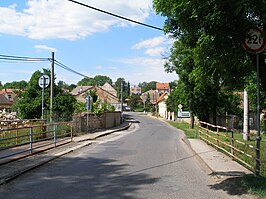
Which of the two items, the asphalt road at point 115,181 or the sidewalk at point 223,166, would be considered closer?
the asphalt road at point 115,181

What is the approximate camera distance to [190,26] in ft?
24.6

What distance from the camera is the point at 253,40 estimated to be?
721 cm

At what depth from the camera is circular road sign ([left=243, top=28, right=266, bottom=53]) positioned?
7.16m

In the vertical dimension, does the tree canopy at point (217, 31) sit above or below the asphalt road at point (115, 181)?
above

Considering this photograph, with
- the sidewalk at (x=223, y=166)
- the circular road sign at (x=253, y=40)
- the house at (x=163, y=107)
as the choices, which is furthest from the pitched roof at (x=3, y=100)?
the circular road sign at (x=253, y=40)

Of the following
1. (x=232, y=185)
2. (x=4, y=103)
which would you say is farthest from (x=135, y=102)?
(x=232, y=185)

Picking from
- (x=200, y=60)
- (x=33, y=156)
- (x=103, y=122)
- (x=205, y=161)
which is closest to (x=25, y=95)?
(x=103, y=122)

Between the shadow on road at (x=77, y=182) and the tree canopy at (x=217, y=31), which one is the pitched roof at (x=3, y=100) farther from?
the tree canopy at (x=217, y=31)

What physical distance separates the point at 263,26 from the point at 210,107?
1320 inches

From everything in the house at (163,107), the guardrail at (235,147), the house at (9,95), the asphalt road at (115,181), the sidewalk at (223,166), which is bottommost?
the asphalt road at (115,181)

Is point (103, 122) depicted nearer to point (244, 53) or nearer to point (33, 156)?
point (33, 156)

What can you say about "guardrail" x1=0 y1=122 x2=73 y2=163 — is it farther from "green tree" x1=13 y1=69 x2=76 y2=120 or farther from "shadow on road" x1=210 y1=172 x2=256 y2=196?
"green tree" x1=13 y1=69 x2=76 y2=120

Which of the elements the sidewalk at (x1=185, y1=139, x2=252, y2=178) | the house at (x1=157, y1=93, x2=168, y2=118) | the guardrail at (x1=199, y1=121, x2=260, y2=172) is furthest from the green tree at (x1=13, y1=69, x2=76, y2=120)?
the house at (x1=157, y1=93, x2=168, y2=118)

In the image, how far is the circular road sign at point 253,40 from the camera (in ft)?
23.5
